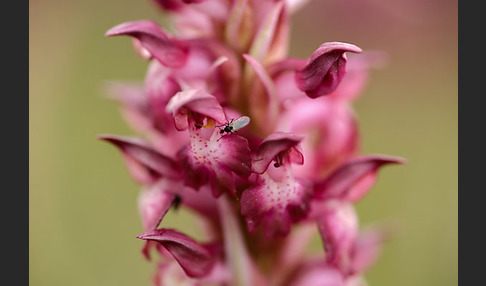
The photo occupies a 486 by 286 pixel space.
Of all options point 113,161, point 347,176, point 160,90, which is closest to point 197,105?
point 160,90

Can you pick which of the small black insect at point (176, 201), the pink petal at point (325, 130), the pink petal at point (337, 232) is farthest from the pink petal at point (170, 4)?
the pink petal at point (337, 232)

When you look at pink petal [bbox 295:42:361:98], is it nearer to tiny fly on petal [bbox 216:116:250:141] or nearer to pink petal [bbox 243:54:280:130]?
pink petal [bbox 243:54:280:130]

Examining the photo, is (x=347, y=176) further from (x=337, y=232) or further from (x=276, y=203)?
(x=276, y=203)

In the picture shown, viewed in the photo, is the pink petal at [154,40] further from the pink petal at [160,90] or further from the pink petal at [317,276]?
the pink petal at [317,276]

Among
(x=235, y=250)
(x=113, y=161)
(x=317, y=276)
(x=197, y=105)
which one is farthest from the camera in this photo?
(x=113, y=161)

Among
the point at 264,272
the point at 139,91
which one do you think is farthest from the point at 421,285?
the point at 139,91
